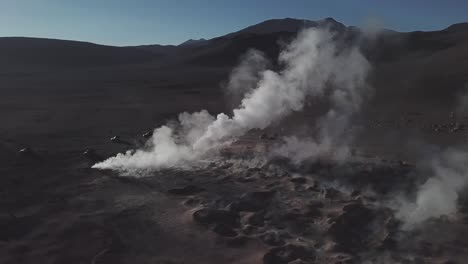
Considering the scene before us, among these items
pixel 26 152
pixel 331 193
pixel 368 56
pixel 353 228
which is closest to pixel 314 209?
pixel 331 193

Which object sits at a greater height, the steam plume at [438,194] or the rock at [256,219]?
the steam plume at [438,194]

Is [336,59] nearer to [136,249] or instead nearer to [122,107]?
[122,107]

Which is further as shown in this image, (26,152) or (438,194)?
(26,152)

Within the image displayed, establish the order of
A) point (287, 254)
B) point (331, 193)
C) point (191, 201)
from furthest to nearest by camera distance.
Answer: point (191, 201) < point (331, 193) < point (287, 254)

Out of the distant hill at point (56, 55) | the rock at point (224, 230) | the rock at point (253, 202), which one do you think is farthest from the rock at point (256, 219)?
the distant hill at point (56, 55)

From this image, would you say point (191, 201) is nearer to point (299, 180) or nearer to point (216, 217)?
point (216, 217)

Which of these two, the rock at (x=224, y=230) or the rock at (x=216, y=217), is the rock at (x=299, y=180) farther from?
the rock at (x=224, y=230)
